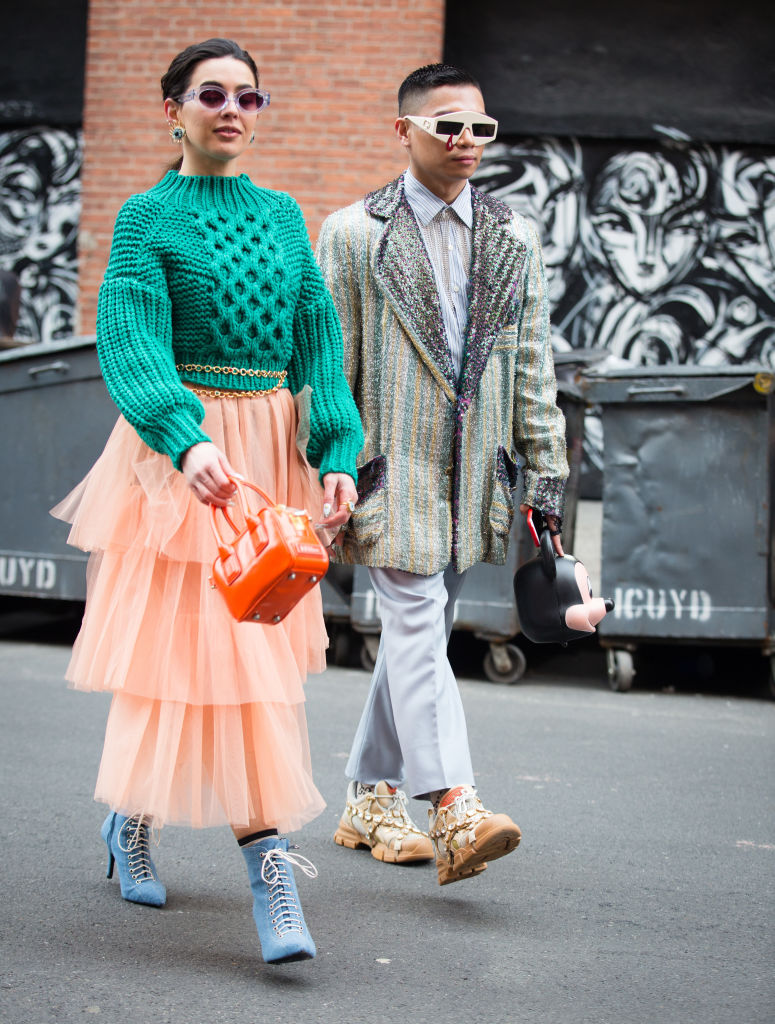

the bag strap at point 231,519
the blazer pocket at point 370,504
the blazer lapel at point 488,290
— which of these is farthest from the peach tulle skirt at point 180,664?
the blazer lapel at point 488,290

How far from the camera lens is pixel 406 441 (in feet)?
11.2

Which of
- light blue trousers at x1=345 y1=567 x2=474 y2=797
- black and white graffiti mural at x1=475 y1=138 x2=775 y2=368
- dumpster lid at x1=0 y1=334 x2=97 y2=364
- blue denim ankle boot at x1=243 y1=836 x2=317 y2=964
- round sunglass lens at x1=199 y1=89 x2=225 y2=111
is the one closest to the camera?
blue denim ankle boot at x1=243 y1=836 x2=317 y2=964

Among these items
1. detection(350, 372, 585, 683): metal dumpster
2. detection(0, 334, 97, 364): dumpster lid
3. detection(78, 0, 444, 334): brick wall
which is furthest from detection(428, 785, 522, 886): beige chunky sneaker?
detection(78, 0, 444, 334): brick wall

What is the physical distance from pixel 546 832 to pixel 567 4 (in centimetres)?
773

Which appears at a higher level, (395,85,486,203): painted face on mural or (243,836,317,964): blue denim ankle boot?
(395,85,486,203): painted face on mural

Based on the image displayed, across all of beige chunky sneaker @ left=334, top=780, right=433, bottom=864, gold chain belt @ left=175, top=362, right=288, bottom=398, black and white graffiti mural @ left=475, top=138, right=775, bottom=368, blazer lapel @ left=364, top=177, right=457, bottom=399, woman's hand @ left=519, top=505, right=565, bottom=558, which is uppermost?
black and white graffiti mural @ left=475, top=138, right=775, bottom=368

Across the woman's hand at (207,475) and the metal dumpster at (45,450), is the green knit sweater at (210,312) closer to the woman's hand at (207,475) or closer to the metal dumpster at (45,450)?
the woman's hand at (207,475)

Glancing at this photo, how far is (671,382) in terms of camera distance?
6.50 meters

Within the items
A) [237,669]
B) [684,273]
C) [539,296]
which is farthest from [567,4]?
[237,669]

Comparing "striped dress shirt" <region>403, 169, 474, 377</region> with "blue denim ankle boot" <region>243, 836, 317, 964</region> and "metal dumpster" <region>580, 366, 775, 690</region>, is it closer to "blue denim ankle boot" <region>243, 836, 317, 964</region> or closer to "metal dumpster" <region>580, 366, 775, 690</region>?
"blue denim ankle boot" <region>243, 836, 317, 964</region>

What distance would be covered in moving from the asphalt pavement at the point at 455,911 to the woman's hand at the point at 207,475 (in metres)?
1.00

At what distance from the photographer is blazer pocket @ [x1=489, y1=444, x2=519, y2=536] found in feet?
11.4

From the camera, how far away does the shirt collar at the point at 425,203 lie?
3.48 meters

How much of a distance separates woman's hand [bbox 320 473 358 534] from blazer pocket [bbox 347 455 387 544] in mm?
396
